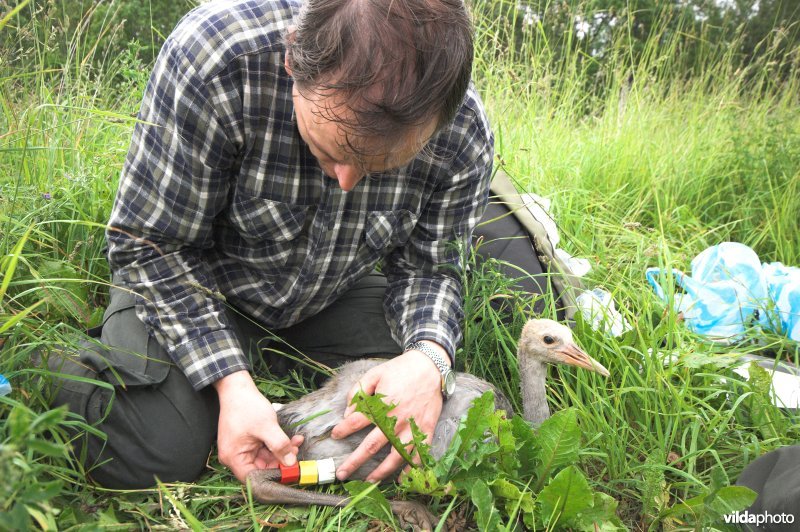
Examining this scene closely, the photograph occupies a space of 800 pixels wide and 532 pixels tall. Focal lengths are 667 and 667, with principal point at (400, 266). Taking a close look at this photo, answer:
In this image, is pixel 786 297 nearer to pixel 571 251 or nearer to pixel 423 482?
pixel 571 251

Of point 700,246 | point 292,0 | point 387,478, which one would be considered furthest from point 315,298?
point 700,246

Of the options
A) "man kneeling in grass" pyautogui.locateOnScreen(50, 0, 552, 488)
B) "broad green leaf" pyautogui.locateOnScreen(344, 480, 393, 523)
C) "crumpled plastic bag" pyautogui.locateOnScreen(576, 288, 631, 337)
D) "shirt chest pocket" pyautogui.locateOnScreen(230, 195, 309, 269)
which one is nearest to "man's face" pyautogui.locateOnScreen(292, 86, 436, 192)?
"man kneeling in grass" pyautogui.locateOnScreen(50, 0, 552, 488)

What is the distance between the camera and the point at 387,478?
89.2 inches

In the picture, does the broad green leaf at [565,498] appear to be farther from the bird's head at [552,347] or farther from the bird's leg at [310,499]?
the bird's head at [552,347]

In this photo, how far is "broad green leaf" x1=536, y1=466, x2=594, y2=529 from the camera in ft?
6.54

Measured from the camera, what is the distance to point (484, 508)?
2010mm

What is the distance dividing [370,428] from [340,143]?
40.9 inches

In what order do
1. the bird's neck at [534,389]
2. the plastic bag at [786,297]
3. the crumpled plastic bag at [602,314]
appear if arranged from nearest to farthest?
the bird's neck at [534,389], the crumpled plastic bag at [602,314], the plastic bag at [786,297]

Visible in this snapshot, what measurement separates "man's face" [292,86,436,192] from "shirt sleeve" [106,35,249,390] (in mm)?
399

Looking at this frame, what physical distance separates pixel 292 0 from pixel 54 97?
196cm

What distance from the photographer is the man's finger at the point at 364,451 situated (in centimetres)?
217

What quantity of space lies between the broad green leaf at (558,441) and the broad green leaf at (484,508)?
23 cm

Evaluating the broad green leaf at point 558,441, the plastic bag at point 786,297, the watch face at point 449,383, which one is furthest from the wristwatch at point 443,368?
the plastic bag at point 786,297

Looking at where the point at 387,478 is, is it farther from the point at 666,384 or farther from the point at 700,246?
the point at 700,246
